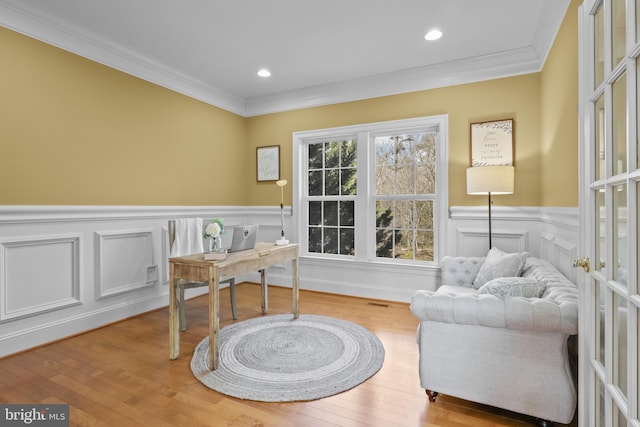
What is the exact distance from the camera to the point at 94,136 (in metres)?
3.09

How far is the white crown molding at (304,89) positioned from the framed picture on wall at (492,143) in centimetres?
52

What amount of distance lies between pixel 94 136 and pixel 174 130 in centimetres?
92

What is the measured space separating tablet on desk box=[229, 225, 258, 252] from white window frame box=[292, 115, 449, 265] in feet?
5.32

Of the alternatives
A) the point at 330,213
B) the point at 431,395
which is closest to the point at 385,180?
the point at 330,213

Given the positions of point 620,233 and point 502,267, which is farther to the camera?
point 502,267

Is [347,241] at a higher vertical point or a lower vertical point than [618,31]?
lower

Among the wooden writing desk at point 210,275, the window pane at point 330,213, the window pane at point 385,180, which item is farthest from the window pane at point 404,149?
the wooden writing desk at point 210,275

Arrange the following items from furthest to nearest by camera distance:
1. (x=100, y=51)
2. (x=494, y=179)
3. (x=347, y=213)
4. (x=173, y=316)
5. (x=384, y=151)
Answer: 1. (x=347, y=213)
2. (x=384, y=151)
3. (x=100, y=51)
4. (x=494, y=179)
5. (x=173, y=316)

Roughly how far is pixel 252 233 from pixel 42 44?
7.56 feet

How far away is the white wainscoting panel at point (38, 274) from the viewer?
252 centimetres

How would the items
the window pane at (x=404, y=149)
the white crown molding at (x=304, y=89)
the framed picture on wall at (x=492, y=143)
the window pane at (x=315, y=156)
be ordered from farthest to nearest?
1. the window pane at (x=315, y=156)
2. the window pane at (x=404, y=149)
3. the framed picture on wall at (x=492, y=143)
4. the white crown molding at (x=304, y=89)

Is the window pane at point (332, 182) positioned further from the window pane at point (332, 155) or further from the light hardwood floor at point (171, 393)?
the light hardwood floor at point (171, 393)

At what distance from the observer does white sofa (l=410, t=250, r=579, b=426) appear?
5.26 ft

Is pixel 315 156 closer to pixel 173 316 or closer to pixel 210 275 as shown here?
pixel 210 275
